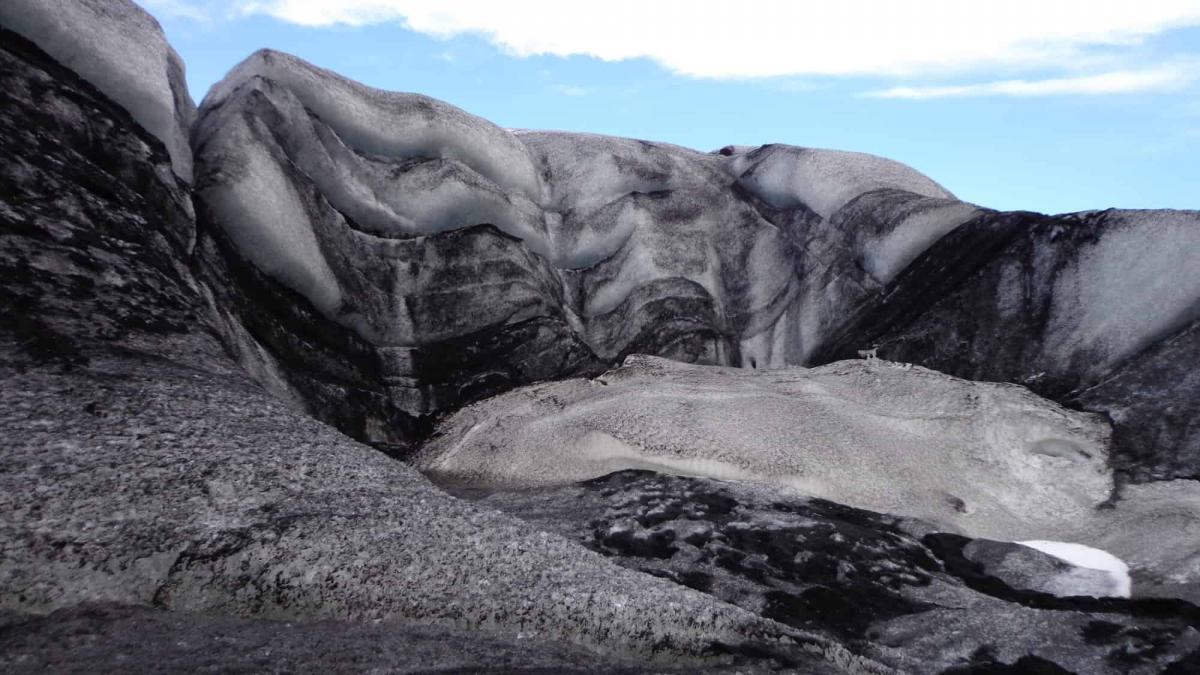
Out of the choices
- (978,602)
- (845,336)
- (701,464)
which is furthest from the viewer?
(845,336)

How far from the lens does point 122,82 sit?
20.4 ft

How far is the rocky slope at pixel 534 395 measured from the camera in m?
2.98

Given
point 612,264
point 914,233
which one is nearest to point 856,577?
point 914,233

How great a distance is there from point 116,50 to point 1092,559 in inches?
289

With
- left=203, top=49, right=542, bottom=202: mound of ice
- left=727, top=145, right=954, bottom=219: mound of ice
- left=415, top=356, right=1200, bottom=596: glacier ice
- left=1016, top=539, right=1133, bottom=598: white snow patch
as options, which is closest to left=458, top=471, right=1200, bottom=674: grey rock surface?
left=1016, top=539, right=1133, bottom=598: white snow patch

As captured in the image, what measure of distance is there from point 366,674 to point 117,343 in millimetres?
2753

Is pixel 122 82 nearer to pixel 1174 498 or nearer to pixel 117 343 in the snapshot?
pixel 117 343

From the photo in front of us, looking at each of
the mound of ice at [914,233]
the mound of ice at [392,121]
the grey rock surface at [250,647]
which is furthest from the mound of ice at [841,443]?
the grey rock surface at [250,647]

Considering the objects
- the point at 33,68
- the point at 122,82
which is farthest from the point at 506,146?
the point at 33,68

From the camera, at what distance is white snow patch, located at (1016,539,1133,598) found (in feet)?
15.4

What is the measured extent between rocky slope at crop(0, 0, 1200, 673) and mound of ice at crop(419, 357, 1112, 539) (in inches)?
1.3

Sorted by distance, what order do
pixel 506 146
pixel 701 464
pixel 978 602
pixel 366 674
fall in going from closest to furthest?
pixel 366 674, pixel 978 602, pixel 701 464, pixel 506 146

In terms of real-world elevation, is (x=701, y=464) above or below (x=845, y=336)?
below

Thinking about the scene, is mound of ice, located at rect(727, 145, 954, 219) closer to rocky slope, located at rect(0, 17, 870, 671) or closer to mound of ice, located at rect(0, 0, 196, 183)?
mound of ice, located at rect(0, 0, 196, 183)
